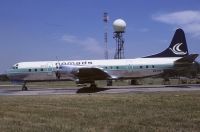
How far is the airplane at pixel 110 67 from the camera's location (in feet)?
112

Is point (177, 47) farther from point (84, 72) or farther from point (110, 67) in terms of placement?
point (84, 72)

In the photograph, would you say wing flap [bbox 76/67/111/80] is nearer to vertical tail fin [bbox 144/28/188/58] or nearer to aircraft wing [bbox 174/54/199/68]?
aircraft wing [bbox 174/54/199/68]

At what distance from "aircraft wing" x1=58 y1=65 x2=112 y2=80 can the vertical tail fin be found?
7.16 meters

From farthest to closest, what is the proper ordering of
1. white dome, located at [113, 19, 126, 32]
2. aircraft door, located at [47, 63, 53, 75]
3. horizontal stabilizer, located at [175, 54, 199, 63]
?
white dome, located at [113, 19, 126, 32] < aircraft door, located at [47, 63, 53, 75] < horizontal stabilizer, located at [175, 54, 199, 63]

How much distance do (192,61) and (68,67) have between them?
12327 mm

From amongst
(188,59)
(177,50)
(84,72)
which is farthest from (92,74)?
(177,50)

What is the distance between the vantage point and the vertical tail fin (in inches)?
1468

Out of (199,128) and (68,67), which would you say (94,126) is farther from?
(68,67)

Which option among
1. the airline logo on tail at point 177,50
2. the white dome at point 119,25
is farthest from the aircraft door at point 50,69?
the white dome at point 119,25

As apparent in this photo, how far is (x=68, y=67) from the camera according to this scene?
3341cm

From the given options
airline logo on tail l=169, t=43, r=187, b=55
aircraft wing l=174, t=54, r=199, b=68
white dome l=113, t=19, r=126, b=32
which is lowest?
aircraft wing l=174, t=54, r=199, b=68

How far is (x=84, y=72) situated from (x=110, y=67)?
13.0ft

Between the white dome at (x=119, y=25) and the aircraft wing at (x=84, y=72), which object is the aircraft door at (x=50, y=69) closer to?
the aircraft wing at (x=84, y=72)

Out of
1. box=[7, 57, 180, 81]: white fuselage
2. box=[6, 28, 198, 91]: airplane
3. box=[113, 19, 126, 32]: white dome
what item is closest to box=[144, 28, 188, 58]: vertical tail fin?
box=[6, 28, 198, 91]: airplane
